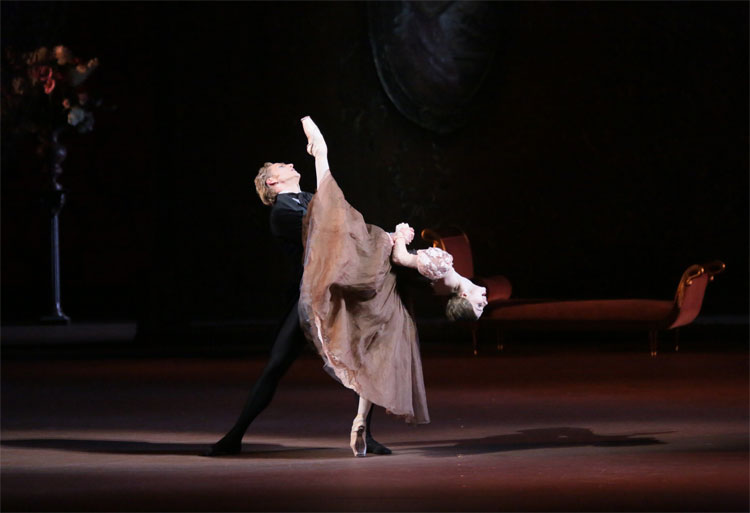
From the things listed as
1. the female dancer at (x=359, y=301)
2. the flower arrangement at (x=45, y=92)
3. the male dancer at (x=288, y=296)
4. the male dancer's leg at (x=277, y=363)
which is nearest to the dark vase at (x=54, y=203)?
the flower arrangement at (x=45, y=92)

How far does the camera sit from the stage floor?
472 cm

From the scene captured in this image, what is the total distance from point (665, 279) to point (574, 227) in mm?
917

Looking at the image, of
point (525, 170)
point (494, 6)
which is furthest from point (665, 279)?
point (494, 6)

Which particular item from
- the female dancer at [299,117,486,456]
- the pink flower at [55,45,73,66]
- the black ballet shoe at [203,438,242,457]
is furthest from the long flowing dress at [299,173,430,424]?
the pink flower at [55,45,73,66]

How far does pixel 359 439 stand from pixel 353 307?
54 cm

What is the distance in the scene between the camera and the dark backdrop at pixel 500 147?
12117 millimetres

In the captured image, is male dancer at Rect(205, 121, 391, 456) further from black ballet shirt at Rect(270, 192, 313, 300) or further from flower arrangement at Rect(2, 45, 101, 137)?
flower arrangement at Rect(2, 45, 101, 137)

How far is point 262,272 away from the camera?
477 inches

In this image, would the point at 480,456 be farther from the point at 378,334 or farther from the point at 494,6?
the point at 494,6

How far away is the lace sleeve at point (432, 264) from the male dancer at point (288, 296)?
515mm

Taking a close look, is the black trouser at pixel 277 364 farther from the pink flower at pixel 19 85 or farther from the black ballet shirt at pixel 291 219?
the pink flower at pixel 19 85

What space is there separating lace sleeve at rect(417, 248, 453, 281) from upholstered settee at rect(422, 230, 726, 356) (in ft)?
14.4

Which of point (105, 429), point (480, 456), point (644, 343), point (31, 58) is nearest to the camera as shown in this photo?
point (480, 456)

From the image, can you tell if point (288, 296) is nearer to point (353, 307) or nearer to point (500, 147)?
point (353, 307)
